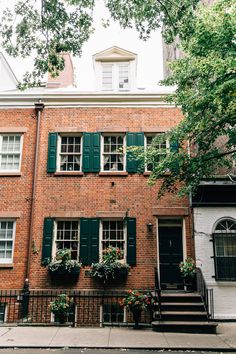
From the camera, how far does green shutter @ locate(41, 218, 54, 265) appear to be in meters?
12.2

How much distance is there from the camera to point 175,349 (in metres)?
7.97

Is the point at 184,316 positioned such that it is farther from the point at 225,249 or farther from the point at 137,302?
the point at 225,249

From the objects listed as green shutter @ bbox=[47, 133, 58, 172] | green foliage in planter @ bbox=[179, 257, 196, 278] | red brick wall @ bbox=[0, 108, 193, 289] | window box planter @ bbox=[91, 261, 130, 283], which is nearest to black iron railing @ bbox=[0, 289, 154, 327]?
red brick wall @ bbox=[0, 108, 193, 289]

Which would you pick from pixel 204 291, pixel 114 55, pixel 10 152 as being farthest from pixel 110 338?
pixel 114 55

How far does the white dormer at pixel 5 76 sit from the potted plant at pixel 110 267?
9.37 m

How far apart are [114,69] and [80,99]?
7.38 ft

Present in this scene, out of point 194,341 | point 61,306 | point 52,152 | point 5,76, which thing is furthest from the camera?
point 5,76

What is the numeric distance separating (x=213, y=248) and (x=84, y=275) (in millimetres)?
4801

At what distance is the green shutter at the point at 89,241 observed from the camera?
12.2 metres

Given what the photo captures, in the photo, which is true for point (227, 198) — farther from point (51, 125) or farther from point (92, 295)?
point (51, 125)

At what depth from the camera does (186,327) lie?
31.3 ft

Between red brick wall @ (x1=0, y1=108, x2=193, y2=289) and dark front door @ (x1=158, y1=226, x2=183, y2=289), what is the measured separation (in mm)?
473

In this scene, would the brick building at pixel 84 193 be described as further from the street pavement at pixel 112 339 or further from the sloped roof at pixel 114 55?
the street pavement at pixel 112 339

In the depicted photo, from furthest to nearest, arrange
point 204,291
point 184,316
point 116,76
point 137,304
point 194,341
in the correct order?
point 116,76 < point 204,291 < point 137,304 < point 184,316 < point 194,341
